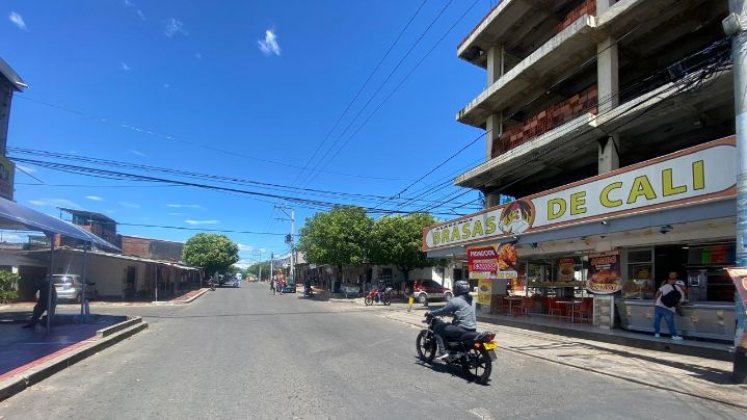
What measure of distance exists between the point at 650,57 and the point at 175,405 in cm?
1939

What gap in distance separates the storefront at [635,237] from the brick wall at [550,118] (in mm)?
4296

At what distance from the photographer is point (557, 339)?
14.1 meters

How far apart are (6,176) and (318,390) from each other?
20751mm

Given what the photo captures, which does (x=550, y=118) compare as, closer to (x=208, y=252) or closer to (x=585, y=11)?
(x=585, y=11)

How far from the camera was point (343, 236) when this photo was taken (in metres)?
37.8

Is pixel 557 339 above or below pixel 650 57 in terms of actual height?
below

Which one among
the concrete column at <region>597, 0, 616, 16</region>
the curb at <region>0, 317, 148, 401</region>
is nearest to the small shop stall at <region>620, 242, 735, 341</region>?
the concrete column at <region>597, 0, 616, 16</region>

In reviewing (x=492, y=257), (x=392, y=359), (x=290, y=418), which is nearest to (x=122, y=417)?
(x=290, y=418)

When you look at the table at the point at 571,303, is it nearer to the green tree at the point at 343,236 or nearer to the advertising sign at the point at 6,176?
the green tree at the point at 343,236

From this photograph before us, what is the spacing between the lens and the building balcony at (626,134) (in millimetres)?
14127

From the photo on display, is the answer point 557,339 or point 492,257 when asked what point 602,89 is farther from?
point 557,339

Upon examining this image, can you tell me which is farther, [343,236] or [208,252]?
[208,252]

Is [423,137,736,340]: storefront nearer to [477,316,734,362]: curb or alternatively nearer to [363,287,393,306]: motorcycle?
[477,316,734,362]: curb

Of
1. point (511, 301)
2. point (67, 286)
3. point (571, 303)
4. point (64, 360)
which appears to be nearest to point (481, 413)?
point (64, 360)
